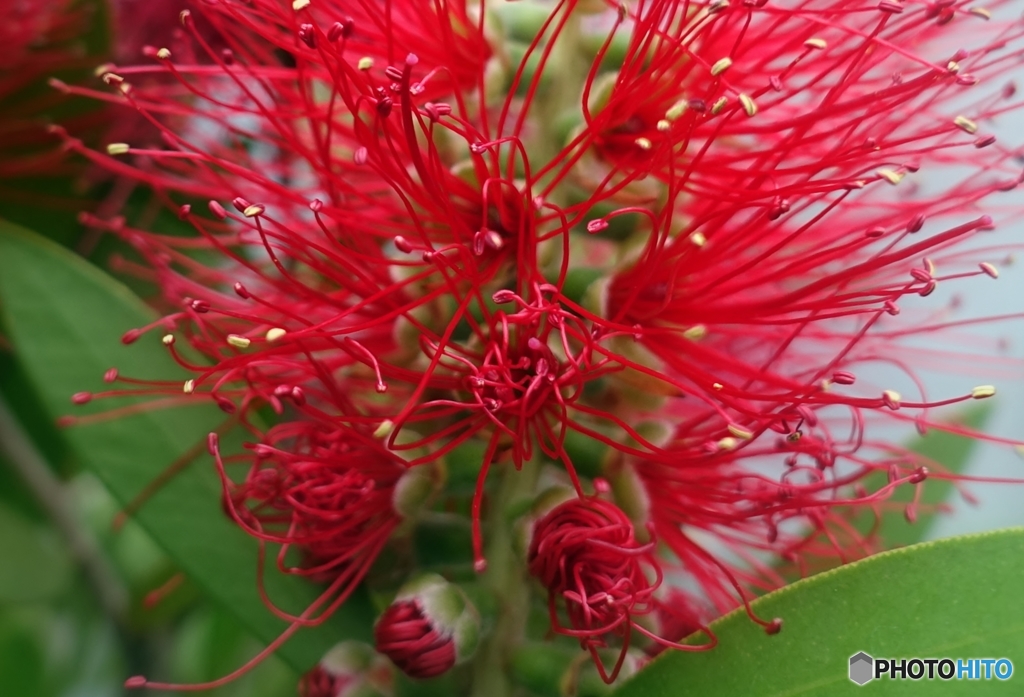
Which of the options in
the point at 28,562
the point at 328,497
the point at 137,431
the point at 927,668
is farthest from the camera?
the point at 28,562

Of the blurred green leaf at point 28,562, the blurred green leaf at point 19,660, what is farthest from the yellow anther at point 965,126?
the blurred green leaf at point 19,660

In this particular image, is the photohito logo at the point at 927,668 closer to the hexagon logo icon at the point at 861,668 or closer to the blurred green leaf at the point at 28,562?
the hexagon logo icon at the point at 861,668

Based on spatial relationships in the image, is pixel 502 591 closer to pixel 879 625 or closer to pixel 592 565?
pixel 592 565

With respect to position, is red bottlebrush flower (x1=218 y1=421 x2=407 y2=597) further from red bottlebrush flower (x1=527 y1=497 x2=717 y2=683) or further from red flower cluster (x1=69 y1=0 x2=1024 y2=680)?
red bottlebrush flower (x1=527 y1=497 x2=717 y2=683)

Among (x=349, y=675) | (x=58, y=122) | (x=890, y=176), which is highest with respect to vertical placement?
(x=890, y=176)

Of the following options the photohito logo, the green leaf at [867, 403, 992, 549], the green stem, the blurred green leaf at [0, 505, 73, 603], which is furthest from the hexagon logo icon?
the blurred green leaf at [0, 505, 73, 603]

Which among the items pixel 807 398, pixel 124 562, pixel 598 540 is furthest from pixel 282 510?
pixel 124 562

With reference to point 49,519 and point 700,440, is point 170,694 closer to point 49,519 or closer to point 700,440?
point 49,519

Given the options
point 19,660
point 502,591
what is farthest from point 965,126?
point 19,660
